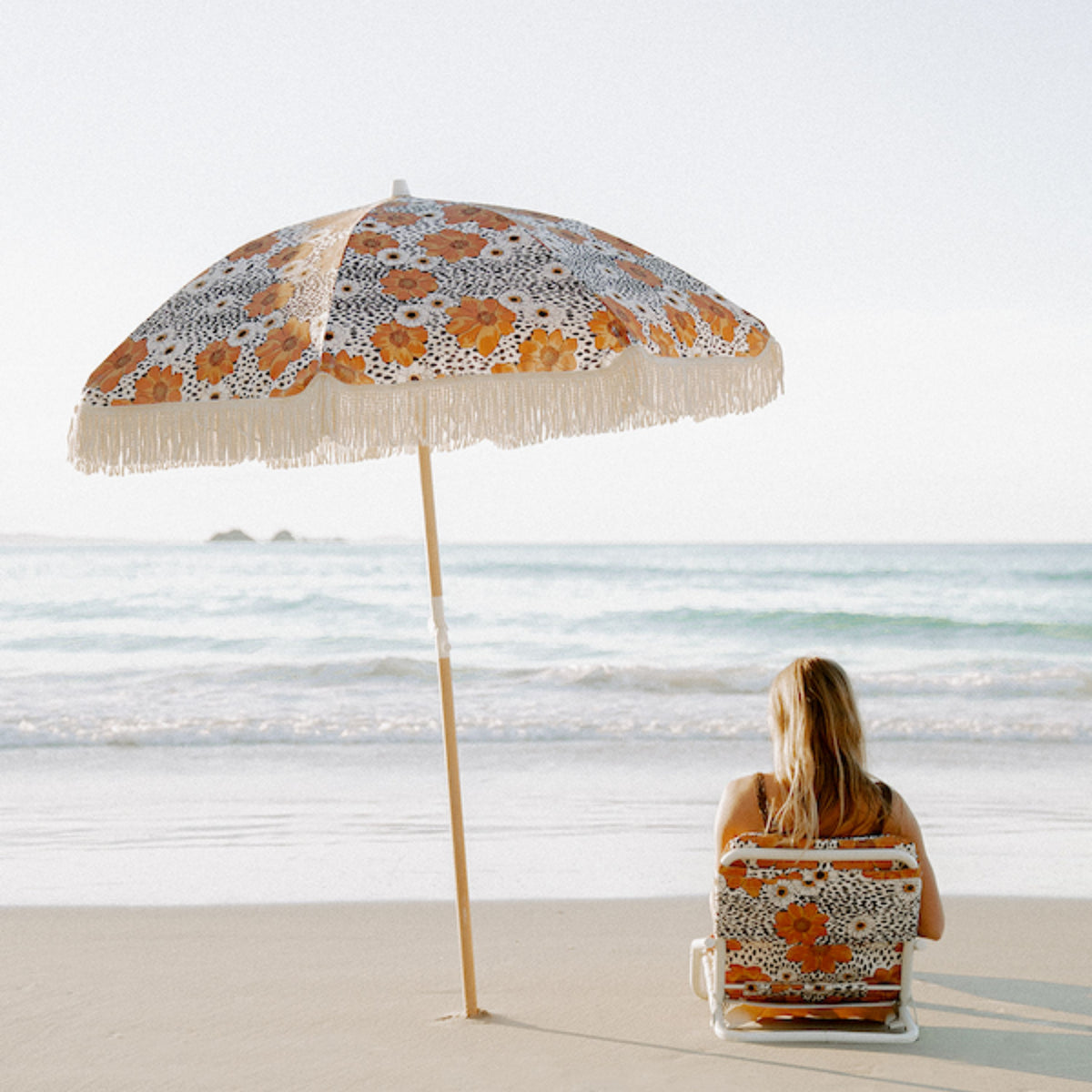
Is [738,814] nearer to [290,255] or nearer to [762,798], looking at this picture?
[762,798]

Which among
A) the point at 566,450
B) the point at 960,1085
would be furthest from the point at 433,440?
the point at 566,450

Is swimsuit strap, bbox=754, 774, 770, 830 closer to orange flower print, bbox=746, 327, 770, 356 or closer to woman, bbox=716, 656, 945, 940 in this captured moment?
woman, bbox=716, 656, 945, 940

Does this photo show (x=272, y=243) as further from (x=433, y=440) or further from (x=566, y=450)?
(x=566, y=450)

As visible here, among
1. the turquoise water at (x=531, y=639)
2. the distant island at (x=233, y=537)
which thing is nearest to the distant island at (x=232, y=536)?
the distant island at (x=233, y=537)

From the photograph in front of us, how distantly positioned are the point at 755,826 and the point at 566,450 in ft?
90.6

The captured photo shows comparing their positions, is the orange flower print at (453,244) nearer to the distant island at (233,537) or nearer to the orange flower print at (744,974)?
the orange flower print at (744,974)

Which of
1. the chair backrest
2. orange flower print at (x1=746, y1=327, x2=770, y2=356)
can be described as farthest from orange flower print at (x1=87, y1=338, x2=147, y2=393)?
the chair backrest

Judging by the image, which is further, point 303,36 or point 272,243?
point 303,36

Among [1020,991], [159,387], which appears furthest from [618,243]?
[1020,991]

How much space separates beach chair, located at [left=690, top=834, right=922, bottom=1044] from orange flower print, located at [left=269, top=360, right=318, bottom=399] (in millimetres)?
1571

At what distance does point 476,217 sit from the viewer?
3.21 metres

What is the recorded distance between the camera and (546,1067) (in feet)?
Answer: 10.7

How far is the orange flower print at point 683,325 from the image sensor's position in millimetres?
3025

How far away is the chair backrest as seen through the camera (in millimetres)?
3102
